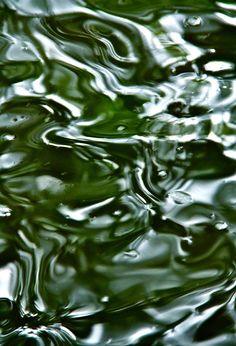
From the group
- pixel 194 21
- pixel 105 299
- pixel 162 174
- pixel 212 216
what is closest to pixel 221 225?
pixel 212 216

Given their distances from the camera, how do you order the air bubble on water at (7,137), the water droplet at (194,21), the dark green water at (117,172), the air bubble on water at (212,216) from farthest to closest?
the water droplet at (194,21)
the air bubble on water at (7,137)
the air bubble on water at (212,216)
the dark green water at (117,172)

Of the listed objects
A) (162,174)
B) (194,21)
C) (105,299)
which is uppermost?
(194,21)

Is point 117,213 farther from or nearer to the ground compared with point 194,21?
nearer to the ground

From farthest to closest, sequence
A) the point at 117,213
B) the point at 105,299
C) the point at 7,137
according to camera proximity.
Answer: the point at 7,137, the point at 117,213, the point at 105,299

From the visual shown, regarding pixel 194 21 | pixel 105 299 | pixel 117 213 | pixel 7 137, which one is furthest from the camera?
pixel 194 21

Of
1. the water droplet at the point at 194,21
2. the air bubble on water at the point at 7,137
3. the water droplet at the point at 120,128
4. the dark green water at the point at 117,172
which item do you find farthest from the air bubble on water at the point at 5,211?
the water droplet at the point at 194,21

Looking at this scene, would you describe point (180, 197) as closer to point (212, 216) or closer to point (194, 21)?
point (212, 216)

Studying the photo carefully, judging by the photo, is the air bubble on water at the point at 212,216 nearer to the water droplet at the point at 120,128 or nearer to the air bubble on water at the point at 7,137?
the water droplet at the point at 120,128

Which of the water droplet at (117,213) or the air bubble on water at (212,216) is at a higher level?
the water droplet at (117,213)
